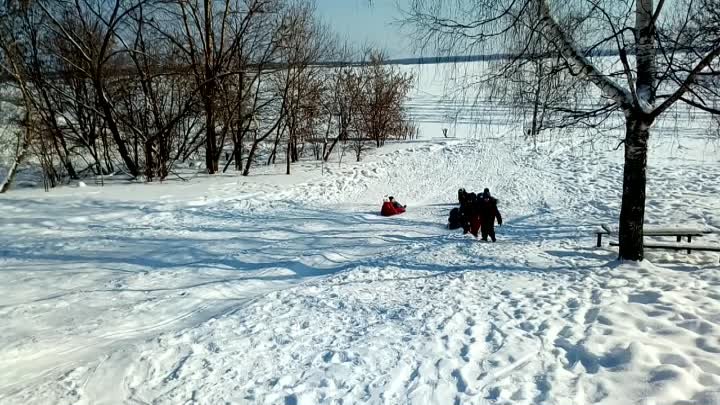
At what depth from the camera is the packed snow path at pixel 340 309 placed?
370 centimetres

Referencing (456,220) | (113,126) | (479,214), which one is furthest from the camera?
(113,126)

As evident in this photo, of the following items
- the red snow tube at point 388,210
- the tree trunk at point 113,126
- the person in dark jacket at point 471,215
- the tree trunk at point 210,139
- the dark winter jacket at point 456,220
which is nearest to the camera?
the person in dark jacket at point 471,215

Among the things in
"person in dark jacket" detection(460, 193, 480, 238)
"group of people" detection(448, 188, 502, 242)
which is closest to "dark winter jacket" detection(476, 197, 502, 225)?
"group of people" detection(448, 188, 502, 242)

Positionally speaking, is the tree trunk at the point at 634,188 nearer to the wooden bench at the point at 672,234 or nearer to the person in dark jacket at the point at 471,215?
the wooden bench at the point at 672,234

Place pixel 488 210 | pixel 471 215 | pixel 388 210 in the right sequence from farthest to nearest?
pixel 388 210
pixel 471 215
pixel 488 210

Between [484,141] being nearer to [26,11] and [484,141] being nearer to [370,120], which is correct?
[370,120]

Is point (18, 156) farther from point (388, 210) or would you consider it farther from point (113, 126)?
point (388, 210)

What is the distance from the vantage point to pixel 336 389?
371cm

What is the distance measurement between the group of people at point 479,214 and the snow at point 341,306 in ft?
1.25

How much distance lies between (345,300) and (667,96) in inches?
199

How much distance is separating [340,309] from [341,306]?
103 millimetres

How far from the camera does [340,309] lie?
5.54 meters

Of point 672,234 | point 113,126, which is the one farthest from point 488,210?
point 113,126

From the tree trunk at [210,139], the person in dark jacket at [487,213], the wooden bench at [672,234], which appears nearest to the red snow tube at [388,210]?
the person in dark jacket at [487,213]
